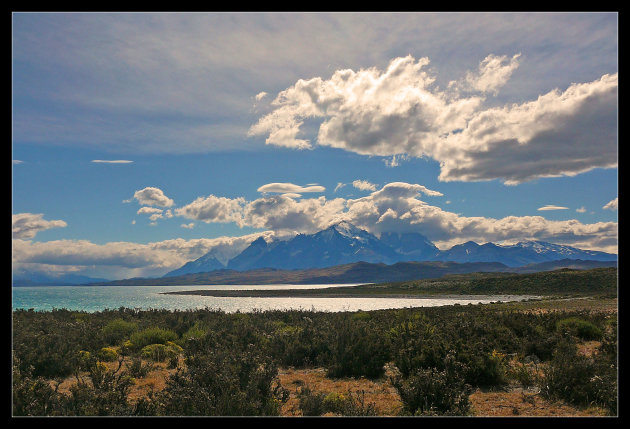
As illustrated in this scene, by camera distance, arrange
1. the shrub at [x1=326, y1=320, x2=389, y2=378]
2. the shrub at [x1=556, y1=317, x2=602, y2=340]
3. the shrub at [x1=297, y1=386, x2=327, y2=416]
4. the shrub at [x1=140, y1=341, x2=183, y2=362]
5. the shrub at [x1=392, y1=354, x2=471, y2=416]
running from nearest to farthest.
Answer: the shrub at [x1=392, y1=354, x2=471, y2=416]
the shrub at [x1=297, y1=386, x2=327, y2=416]
the shrub at [x1=326, y1=320, x2=389, y2=378]
the shrub at [x1=140, y1=341, x2=183, y2=362]
the shrub at [x1=556, y1=317, x2=602, y2=340]

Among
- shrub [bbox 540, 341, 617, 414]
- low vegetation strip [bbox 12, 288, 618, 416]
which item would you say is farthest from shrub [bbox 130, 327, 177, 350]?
shrub [bbox 540, 341, 617, 414]

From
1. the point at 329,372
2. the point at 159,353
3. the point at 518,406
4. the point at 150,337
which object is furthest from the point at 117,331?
the point at 518,406

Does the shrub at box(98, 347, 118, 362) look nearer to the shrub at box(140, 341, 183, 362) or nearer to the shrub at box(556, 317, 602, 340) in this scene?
the shrub at box(140, 341, 183, 362)

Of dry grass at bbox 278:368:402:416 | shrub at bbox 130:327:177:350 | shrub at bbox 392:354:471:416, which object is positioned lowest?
dry grass at bbox 278:368:402:416

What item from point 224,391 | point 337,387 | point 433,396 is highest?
point 224,391

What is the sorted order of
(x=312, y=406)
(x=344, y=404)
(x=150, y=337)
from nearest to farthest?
(x=312, y=406), (x=344, y=404), (x=150, y=337)

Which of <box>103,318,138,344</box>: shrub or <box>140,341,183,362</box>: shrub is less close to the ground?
<box>103,318,138,344</box>: shrub

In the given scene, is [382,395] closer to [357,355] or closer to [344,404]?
[344,404]

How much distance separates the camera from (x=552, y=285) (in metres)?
99.0

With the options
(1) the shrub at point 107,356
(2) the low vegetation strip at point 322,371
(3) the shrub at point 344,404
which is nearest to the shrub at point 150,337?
(2) the low vegetation strip at point 322,371

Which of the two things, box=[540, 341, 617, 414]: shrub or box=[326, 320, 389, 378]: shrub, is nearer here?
box=[540, 341, 617, 414]: shrub

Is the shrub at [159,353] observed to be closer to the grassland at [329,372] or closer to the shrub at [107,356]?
the grassland at [329,372]

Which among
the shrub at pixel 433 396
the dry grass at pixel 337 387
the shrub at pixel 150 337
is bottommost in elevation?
the dry grass at pixel 337 387
